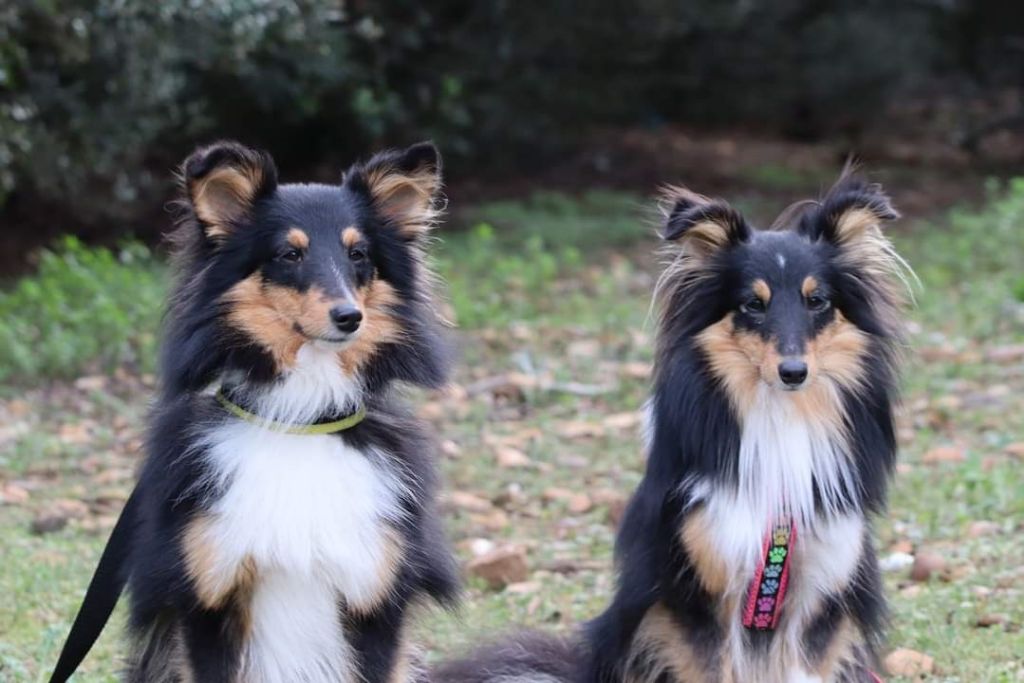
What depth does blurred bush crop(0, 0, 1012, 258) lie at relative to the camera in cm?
1017

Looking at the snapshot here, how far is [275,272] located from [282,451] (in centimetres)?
51

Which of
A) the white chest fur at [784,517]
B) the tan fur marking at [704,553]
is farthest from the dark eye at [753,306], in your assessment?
the tan fur marking at [704,553]

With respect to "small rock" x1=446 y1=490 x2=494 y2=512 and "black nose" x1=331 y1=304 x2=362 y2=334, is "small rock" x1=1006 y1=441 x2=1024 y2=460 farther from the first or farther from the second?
"black nose" x1=331 y1=304 x2=362 y2=334

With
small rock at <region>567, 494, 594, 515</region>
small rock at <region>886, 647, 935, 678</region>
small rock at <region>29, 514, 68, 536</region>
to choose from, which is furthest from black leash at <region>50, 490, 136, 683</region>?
small rock at <region>567, 494, 594, 515</region>

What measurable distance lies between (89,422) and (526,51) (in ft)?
25.4

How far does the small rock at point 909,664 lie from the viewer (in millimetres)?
4805

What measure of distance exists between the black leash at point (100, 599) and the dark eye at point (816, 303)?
212cm

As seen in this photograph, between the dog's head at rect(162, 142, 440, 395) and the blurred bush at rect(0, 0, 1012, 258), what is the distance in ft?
18.5

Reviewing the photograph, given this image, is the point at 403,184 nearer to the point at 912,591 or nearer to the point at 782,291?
the point at 782,291

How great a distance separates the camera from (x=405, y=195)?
4.25 meters

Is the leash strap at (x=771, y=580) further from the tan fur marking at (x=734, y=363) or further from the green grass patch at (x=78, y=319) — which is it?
the green grass patch at (x=78, y=319)

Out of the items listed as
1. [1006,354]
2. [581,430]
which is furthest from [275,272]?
[1006,354]

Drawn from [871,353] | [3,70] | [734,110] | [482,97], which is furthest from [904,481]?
[734,110]

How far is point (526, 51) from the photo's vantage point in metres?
14.3
